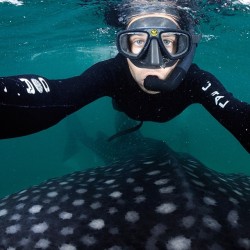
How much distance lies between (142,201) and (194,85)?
→ 3096 millimetres

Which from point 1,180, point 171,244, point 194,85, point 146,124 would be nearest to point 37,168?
point 1,180

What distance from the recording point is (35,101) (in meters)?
3.26

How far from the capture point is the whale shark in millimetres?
2301

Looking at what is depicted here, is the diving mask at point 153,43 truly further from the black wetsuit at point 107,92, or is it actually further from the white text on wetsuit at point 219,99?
the white text on wetsuit at point 219,99

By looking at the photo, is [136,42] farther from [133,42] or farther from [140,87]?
[140,87]

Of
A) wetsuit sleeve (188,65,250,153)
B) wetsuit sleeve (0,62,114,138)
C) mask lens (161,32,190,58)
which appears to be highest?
mask lens (161,32,190,58)

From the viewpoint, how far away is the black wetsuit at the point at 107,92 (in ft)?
10.2

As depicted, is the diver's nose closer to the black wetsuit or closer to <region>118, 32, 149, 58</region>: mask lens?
<region>118, 32, 149, 58</region>: mask lens

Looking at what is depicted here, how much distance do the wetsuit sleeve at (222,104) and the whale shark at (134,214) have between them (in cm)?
69

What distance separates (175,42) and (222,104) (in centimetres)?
194

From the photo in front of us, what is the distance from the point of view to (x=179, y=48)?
5148 millimetres

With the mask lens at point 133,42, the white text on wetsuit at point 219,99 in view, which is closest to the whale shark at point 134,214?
the white text on wetsuit at point 219,99

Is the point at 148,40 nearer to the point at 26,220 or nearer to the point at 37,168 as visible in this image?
the point at 26,220

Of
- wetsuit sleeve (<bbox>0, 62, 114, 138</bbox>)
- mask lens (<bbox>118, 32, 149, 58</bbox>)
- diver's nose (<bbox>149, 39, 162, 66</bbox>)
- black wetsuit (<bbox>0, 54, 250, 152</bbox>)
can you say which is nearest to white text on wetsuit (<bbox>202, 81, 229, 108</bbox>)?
black wetsuit (<bbox>0, 54, 250, 152</bbox>)
